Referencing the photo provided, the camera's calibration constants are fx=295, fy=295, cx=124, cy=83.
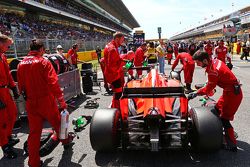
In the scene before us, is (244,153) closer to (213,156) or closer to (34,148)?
(213,156)

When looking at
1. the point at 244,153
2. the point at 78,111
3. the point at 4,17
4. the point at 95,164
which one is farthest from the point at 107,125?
the point at 4,17

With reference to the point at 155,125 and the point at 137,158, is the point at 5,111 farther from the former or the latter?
the point at 155,125

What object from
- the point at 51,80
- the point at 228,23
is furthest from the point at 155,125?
the point at 228,23

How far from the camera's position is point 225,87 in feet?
14.7

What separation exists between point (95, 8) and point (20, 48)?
39035 mm

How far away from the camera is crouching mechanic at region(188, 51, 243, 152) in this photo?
14.4 ft

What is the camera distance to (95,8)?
52719 mm

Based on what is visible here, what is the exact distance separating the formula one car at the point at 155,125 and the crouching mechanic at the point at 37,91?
68 centimetres

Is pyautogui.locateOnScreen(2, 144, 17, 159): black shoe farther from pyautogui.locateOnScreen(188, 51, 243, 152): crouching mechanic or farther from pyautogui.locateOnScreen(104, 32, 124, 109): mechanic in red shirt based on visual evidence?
pyautogui.locateOnScreen(188, 51, 243, 152): crouching mechanic

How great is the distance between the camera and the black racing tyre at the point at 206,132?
4.00 meters

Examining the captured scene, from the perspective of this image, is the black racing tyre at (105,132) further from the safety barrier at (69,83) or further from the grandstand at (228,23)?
the grandstand at (228,23)

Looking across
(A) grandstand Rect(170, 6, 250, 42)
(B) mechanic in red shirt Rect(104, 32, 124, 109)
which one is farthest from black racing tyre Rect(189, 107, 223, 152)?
(A) grandstand Rect(170, 6, 250, 42)

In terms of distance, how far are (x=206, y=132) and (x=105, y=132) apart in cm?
138

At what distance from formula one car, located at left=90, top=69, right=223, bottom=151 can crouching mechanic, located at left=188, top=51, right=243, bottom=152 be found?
37 cm
